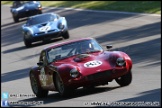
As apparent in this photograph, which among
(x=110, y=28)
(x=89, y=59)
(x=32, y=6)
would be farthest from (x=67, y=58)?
(x=32, y=6)

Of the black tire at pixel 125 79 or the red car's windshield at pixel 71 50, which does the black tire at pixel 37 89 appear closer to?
the red car's windshield at pixel 71 50

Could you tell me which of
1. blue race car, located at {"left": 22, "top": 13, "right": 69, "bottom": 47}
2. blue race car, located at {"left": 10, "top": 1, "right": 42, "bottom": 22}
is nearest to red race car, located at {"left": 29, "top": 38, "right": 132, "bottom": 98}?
blue race car, located at {"left": 22, "top": 13, "right": 69, "bottom": 47}

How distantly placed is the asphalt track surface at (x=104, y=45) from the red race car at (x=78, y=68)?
24cm

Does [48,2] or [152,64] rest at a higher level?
[152,64]

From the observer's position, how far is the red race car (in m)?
13.2

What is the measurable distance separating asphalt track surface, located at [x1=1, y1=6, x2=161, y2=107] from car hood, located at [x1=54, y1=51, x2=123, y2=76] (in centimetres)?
50

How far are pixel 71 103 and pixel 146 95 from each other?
4.51 feet

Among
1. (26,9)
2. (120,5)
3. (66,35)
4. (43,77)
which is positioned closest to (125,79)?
(43,77)

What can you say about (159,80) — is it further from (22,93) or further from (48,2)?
(48,2)

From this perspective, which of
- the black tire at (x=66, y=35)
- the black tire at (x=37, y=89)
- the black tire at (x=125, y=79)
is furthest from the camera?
the black tire at (x=66, y=35)

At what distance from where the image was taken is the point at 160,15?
34719 millimetres

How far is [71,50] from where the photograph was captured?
47.5 ft

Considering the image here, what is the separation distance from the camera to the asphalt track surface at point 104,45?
41.2 ft

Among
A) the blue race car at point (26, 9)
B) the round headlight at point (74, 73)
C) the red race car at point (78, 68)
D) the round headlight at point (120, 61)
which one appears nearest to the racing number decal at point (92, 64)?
the red race car at point (78, 68)
